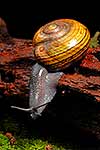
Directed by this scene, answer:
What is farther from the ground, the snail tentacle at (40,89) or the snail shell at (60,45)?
the snail shell at (60,45)

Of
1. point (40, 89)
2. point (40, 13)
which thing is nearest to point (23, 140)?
point (40, 89)

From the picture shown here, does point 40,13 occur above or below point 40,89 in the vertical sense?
above

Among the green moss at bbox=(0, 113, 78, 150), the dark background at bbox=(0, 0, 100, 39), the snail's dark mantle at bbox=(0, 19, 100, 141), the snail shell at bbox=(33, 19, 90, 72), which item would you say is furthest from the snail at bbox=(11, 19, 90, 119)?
the dark background at bbox=(0, 0, 100, 39)

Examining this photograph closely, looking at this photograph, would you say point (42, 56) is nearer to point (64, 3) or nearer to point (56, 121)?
point (56, 121)

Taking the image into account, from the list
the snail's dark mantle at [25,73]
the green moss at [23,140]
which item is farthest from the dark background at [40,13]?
the green moss at [23,140]

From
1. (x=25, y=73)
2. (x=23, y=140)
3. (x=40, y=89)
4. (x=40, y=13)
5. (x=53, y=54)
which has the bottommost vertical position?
(x=23, y=140)

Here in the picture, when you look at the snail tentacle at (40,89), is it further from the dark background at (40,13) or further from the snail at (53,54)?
the dark background at (40,13)

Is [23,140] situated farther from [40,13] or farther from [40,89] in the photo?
[40,13]
